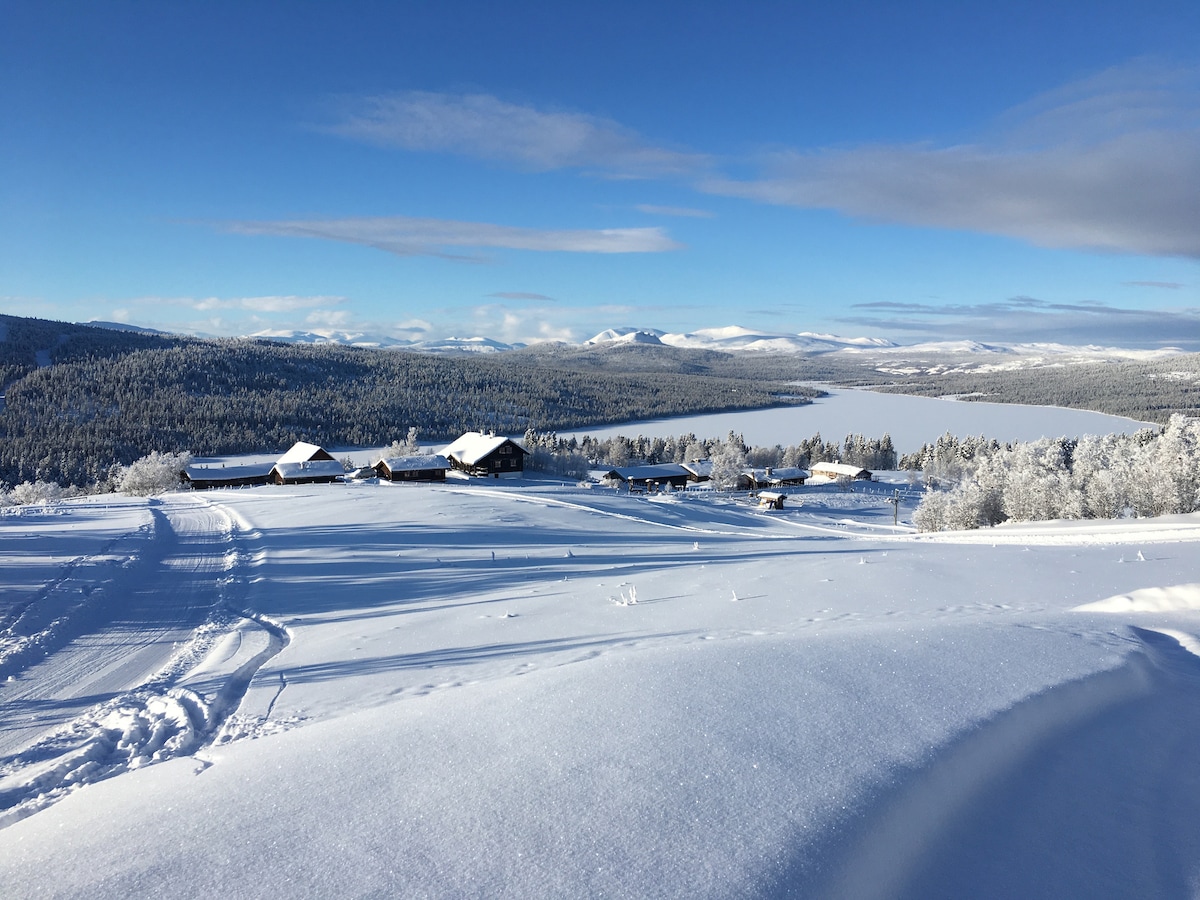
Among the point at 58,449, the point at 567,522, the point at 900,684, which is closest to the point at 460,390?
the point at 58,449

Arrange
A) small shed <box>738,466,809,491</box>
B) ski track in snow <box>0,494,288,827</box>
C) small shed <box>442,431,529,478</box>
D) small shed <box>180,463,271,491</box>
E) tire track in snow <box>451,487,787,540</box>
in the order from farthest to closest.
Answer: small shed <box>738,466,809,491</box> → small shed <box>442,431,529,478</box> → small shed <box>180,463,271,491</box> → tire track in snow <box>451,487,787,540</box> → ski track in snow <box>0,494,288,827</box>

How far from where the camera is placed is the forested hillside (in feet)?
336

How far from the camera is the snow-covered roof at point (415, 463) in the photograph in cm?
5450

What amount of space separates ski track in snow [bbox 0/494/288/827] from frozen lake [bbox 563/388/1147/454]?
388ft

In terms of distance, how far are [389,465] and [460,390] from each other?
137 metres

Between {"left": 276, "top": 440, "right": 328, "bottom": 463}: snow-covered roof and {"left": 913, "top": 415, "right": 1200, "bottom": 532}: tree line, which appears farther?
{"left": 276, "top": 440, "right": 328, "bottom": 463}: snow-covered roof

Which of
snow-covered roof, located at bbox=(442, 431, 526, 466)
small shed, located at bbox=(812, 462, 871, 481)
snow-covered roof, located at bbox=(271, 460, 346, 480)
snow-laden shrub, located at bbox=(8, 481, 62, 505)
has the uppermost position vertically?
snow-covered roof, located at bbox=(442, 431, 526, 466)

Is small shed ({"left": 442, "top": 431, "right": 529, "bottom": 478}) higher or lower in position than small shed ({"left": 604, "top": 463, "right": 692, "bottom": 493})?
higher

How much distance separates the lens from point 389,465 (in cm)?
5438

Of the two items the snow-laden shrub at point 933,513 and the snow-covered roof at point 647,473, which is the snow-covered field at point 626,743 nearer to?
the snow-laden shrub at point 933,513

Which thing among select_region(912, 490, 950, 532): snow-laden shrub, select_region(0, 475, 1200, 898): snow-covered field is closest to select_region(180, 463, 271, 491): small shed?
select_region(0, 475, 1200, 898): snow-covered field

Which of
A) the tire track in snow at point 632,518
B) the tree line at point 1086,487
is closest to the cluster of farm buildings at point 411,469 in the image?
the tire track in snow at point 632,518

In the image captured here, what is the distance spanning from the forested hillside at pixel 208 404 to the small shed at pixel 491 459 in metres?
52.9

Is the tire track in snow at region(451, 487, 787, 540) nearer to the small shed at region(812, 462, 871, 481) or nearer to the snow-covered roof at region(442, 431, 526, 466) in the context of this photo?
the snow-covered roof at region(442, 431, 526, 466)
